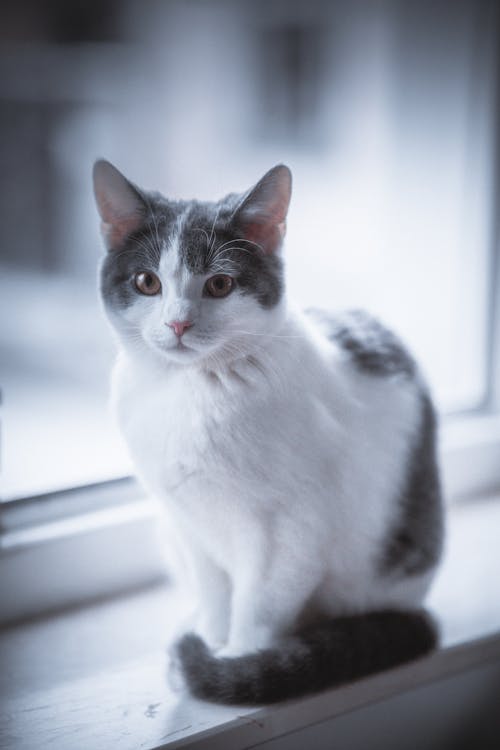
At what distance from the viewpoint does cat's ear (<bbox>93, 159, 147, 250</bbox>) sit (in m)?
0.95

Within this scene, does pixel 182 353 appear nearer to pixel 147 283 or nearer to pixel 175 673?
pixel 147 283

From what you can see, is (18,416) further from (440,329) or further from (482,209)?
(482,209)

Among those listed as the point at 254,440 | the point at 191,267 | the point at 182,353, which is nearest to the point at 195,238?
the point at 191,267

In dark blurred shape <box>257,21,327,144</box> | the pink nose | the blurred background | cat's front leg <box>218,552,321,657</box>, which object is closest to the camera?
the pink nose

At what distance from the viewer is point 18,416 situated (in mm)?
1318

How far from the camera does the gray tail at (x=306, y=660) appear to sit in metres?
0.99

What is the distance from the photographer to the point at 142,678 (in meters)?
1.09

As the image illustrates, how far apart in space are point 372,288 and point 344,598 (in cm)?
75

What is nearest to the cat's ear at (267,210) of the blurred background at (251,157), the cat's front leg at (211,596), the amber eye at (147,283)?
the amber eye at (147,283)

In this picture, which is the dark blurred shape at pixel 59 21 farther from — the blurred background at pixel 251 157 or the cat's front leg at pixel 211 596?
the cat's front leg at pixel 211 596

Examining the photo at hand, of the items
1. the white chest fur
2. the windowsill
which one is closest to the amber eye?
the white chest fur

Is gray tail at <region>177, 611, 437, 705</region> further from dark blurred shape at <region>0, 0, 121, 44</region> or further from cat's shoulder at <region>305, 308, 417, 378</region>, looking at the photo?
dark blurred shape at <region>0, 0, 121, 44</region>

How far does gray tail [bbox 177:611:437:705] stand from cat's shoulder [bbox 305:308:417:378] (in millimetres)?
376

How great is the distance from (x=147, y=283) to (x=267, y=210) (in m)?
0.18
